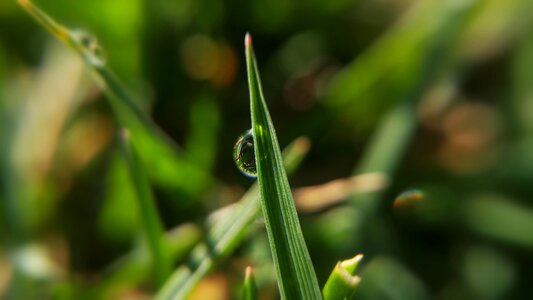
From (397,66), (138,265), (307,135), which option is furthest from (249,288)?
(397,66)

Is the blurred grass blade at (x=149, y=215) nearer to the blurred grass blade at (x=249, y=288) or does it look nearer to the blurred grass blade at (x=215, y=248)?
the blurred grass blade at (x=215, y=248)

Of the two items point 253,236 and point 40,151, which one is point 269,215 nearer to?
point 253,236

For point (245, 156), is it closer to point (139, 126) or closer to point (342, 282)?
point (342, 282)

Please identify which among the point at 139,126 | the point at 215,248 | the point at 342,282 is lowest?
the point at 342,282

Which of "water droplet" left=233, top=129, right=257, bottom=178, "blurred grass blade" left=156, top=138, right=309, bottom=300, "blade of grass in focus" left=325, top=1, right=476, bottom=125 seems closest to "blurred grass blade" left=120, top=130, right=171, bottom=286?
"blurred grass blade" left=156, top=138, right=309, bottom=300

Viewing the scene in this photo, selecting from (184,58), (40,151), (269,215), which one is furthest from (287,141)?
(269,215)
